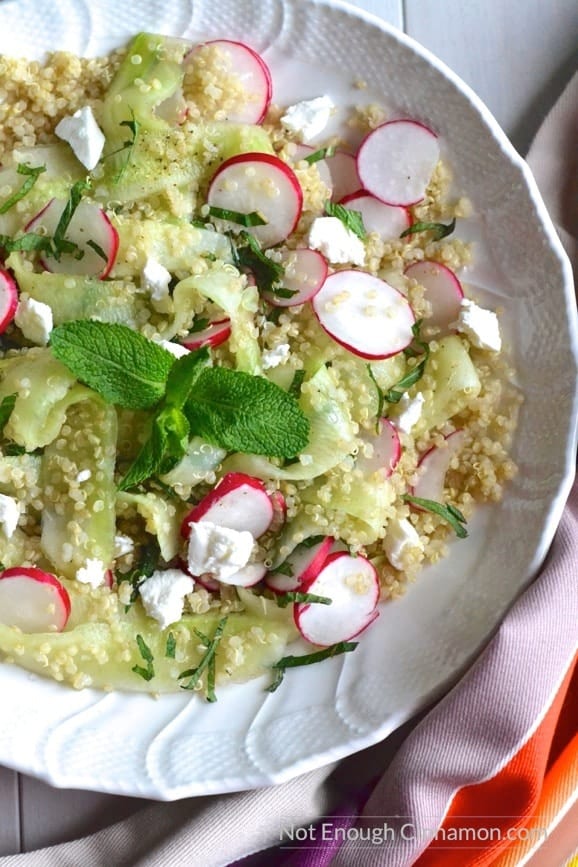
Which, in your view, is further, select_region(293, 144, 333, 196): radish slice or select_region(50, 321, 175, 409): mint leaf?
select_region(293, 144, 333, 196): radish slice

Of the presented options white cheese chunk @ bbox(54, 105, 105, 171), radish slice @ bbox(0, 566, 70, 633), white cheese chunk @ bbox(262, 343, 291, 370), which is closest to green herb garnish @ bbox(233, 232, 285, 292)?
white cheese chunk @ bbox(262, 343, 291, 370)

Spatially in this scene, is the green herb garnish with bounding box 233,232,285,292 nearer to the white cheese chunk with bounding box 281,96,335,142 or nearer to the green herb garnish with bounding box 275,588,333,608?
the white cheese chunk with bounding box 281,96,335,142

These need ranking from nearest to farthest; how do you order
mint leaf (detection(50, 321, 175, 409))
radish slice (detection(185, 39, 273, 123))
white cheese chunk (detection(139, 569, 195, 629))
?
mint leaf (detection(50, 321, 175, 409)), white cheese chunk (detection(139, 569, 195, 629)), radish slice (detection(185, 39, 273, 123))

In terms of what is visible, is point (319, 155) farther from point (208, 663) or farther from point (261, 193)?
point (208, 663)

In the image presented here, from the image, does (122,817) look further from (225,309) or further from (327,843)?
(225,309)

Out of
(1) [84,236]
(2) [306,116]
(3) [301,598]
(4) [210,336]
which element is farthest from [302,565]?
(2) [306,116]

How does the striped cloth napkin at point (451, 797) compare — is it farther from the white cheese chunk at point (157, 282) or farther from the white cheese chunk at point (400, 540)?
the white cheese chunk at point (157, 282)
